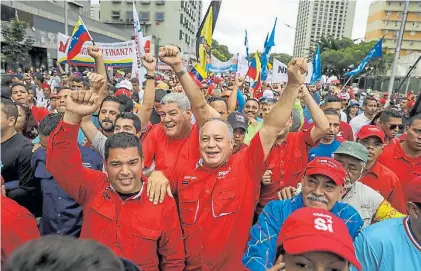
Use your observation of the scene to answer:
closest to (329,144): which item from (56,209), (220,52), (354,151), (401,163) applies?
(401,163)

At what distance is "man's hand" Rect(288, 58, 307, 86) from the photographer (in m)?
2.36

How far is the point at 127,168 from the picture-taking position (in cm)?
216

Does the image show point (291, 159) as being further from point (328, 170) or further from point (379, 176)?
point (328, 170)

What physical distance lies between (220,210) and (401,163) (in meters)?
2.34

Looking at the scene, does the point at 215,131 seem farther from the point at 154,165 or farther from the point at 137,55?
the point at 137,55

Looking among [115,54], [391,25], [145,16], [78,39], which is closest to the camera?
[78,39]

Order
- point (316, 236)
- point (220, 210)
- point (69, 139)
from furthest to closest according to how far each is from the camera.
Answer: point (220, 210)
point (69, 139)
point (316, 236)

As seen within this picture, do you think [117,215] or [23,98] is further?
[23,98]

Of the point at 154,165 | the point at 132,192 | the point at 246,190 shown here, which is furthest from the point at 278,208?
the point at 154,165

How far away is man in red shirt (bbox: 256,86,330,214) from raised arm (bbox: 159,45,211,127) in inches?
27.7

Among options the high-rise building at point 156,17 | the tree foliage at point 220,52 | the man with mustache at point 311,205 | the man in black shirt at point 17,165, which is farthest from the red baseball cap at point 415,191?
the high-rise building at point 156,17

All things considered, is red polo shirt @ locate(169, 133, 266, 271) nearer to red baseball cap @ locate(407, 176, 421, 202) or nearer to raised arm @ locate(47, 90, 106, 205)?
raised arm @ locate(47, 90, 106, 205)

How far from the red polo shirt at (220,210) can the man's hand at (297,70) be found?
464 mm

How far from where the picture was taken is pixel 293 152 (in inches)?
133
